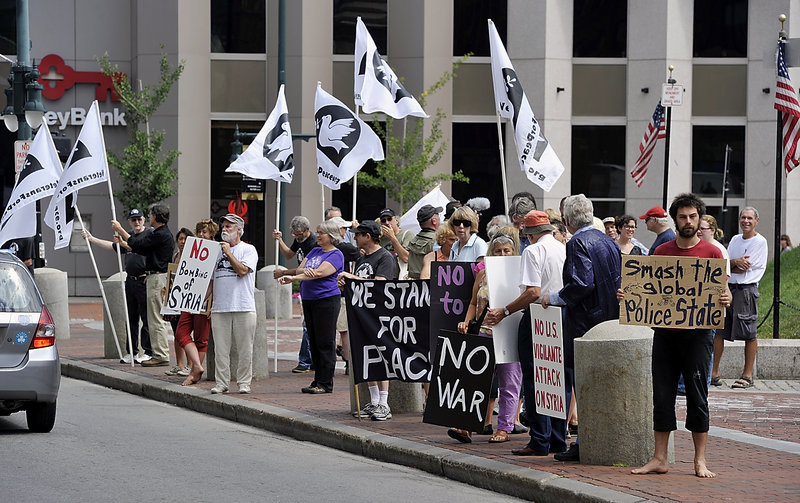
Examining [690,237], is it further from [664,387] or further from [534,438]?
[534,438]

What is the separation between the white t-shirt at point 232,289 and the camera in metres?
12.8

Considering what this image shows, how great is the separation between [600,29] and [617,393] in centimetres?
2291

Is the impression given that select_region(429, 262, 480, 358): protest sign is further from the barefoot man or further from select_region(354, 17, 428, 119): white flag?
select_region(354, 17, 428, 119): white flag

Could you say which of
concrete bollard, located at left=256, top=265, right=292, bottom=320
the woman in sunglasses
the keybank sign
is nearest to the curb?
the woman in sunglasses

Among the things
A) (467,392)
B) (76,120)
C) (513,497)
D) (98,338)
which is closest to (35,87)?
(98,338)

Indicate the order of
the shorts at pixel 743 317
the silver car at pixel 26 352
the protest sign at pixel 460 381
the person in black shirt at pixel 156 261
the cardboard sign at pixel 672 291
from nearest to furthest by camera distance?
the cardboard sign at pixel 672 291, the protest sign at pixel 460 381, the silver car at pixel 26 352, the shorts at pixel 743 317, the person in black shirt at pixel 156 261

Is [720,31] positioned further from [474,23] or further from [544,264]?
[544,264]

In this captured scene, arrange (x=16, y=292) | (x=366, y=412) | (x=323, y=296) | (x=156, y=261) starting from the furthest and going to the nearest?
(x=156, y=261) < (x=323, y=296) < (x=366, y=412) < (x=16, y=292)

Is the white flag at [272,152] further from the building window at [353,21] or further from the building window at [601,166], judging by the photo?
the building window at [353,21]

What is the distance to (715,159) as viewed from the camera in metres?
30.1

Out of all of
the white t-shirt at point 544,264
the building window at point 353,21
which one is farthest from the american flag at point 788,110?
the building window at point 353,21

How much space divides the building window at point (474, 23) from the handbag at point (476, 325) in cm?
2131

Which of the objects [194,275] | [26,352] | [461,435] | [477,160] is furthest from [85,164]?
[477,160]

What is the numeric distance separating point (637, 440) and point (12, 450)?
4.99m
